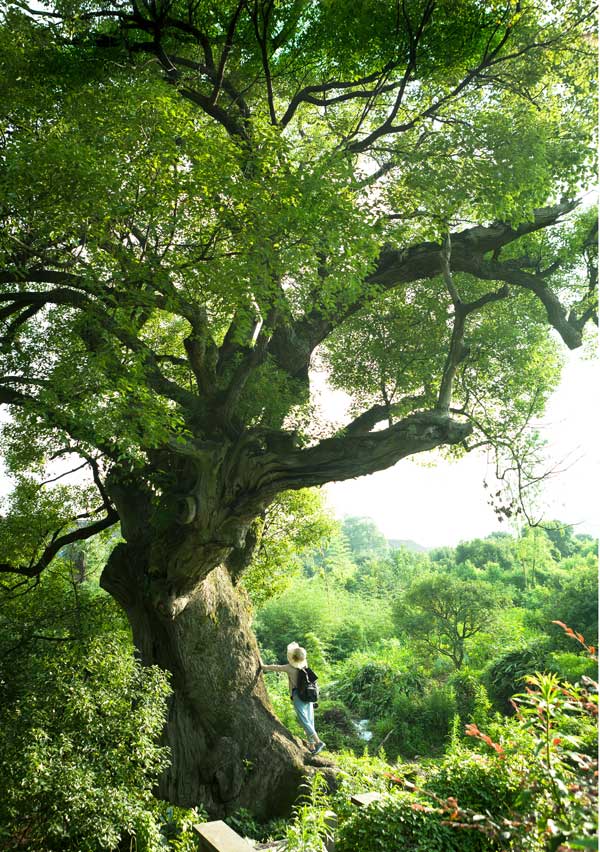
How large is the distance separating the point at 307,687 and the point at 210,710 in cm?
134

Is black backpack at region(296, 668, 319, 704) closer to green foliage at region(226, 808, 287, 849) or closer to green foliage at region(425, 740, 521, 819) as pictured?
green foliage at region(226, 808, 287, 849)

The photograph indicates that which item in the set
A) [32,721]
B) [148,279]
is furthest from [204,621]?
[148,279]

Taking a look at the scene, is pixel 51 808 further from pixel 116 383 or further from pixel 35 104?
pixel 35 104

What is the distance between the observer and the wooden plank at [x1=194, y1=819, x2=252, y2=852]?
4117mm

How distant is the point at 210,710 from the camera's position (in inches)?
276

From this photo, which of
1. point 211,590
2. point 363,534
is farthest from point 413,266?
point 363,534

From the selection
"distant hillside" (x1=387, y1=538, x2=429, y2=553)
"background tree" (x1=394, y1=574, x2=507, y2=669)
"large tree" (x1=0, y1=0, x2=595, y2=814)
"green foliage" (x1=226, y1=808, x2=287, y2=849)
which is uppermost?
"large tree" (x1=0, y1=0, x2=595, y2=814)

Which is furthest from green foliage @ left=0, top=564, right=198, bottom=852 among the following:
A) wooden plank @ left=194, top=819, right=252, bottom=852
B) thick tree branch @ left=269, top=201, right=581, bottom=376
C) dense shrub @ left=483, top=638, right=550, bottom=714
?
dense shrub @ left=483, top=638, right=550, bottom=714

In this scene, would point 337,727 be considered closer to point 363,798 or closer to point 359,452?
point 359,452

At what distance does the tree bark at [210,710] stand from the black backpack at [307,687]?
476 millimetres

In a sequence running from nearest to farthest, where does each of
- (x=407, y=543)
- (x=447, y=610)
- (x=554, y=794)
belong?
(x=554, y=794), (x=447, y=610), (x=407, y=543)

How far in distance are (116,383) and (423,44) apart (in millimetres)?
4403

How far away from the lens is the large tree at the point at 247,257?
5.17m

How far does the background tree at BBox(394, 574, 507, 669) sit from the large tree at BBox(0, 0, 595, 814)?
6.40 m
